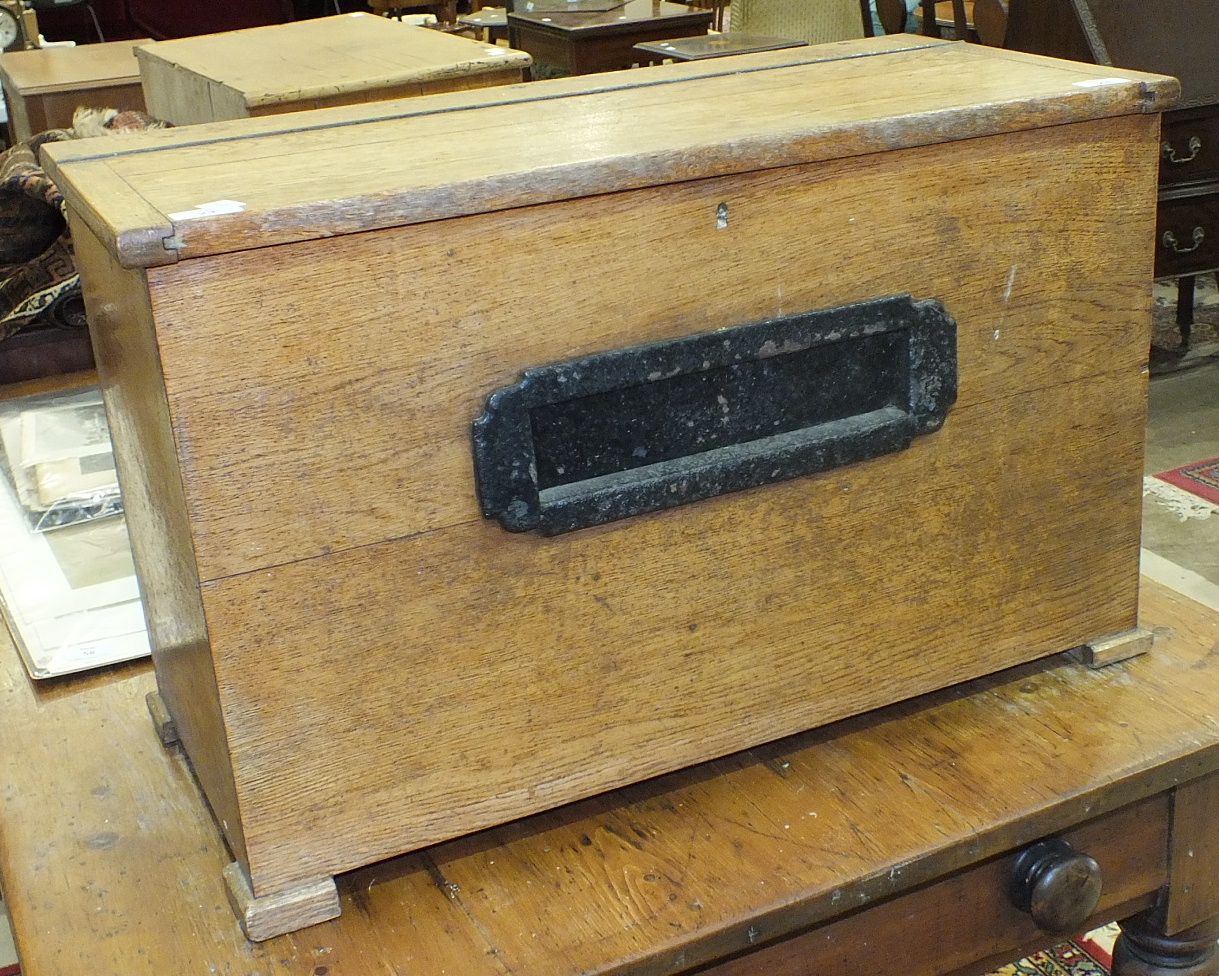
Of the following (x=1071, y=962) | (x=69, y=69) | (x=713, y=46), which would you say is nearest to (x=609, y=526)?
(x=1071, y=962)

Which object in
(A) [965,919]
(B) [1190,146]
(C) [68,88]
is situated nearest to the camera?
(A) [965,919]

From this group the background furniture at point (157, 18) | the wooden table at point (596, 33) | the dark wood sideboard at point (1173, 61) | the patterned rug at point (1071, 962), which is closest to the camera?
the patterned rug at point (1071, 962)

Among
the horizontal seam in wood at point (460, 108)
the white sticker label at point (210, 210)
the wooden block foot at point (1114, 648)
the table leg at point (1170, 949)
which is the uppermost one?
the horizontal seam in wood at point (460, 108)

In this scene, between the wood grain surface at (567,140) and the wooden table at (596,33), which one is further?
the wooden table at (596,33)

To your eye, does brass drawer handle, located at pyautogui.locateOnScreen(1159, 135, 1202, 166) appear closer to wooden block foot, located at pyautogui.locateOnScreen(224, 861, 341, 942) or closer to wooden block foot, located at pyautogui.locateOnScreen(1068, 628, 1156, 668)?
wooden block foot, located at pyautogui.locateOnScreen(1068, 628, 1156, 668)

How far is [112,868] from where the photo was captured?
79cm

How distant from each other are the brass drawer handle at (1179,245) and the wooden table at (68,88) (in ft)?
6.88

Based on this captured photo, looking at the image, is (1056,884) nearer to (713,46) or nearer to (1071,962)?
(1071,962)

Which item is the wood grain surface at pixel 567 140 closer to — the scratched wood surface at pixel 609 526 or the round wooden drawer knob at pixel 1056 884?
the scratched wood surface at pixel 609 526

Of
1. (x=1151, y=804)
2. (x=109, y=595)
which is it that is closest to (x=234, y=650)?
(x=109, y=595)

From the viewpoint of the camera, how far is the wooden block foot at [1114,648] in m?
0.92

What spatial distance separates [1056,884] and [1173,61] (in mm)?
2110

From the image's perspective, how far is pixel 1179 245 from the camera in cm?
263

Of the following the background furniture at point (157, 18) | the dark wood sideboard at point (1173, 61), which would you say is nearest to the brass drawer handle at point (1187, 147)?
the dark wood sideboard at point (1173, 61)
